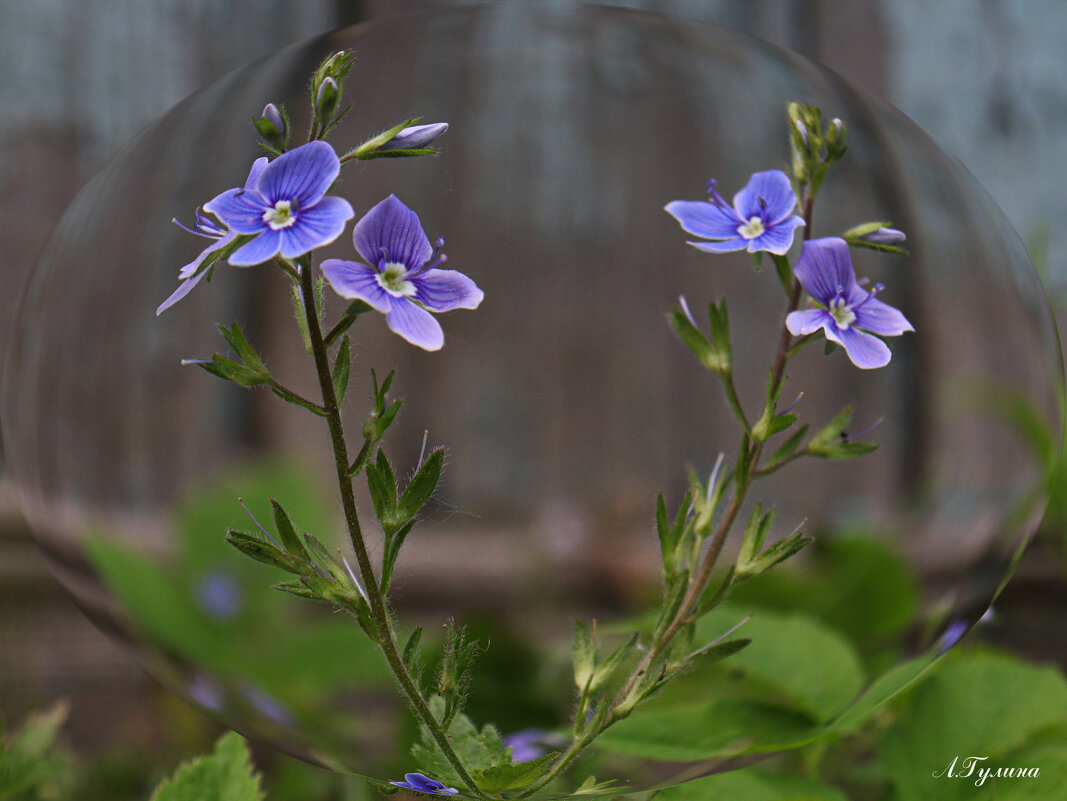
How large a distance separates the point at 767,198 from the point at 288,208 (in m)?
0.18

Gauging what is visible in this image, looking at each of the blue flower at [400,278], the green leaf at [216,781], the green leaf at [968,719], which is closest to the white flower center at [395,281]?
the blue flower at [400,278]

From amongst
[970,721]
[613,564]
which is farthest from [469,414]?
[970,721]

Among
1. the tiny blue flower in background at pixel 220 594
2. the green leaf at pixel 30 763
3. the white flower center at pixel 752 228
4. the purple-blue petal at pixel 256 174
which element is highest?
the purple-blue petal at pixel 256 174

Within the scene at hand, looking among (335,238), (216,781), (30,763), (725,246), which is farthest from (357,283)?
(30,763)

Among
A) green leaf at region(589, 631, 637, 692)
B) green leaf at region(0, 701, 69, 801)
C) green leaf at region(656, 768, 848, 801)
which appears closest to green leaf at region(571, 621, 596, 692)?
green leaf at region(589, 631, 637, 692)

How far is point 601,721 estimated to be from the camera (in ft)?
1.10

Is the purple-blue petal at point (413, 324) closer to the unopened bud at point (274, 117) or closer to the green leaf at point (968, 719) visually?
the unopened bud at point (274, 117)

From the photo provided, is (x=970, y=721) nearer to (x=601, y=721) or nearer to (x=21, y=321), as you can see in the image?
(x=601, y=721)

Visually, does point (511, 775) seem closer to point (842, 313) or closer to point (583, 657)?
point (583, 657)

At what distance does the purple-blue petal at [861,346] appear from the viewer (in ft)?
1.03

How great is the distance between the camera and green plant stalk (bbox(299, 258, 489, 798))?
28cm

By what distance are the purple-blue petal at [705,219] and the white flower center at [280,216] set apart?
0.48 feet

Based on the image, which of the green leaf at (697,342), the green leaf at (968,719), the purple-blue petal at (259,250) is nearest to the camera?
the purple-blue petal at (259,250)

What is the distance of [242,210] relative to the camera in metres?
0.28
